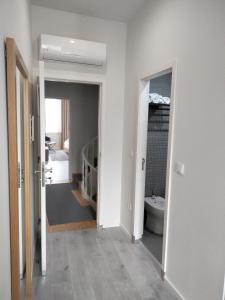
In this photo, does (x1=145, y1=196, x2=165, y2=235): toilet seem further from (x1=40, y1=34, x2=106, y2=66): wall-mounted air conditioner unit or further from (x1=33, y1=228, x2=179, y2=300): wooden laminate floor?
(x1=40, y1=34, x2=106, y2=66): wall-mounted air conditioner unit

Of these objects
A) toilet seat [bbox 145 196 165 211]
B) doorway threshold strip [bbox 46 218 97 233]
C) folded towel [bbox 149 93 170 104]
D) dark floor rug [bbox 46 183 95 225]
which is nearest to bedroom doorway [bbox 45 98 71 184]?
dark floor rug [bbox 46 183 95 225]

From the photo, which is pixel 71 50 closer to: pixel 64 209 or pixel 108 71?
pixel 108 71

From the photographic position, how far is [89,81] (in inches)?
118

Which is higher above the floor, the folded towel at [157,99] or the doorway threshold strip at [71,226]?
the folded towel at [157,99]

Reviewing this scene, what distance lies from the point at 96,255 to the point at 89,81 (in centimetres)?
219

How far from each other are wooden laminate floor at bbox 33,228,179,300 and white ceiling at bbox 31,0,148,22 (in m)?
2.91

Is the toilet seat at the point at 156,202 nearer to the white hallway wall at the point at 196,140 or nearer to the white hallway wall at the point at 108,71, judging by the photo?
→ the white hallway wall at the point at 108,71

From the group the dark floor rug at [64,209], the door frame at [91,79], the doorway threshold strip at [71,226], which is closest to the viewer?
the door frame at [91,79]

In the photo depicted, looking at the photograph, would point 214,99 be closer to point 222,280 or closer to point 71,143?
point 222,280

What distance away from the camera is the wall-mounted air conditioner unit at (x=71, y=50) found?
103 inches

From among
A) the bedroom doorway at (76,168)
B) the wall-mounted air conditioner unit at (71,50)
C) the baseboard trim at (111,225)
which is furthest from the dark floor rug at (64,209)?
the wall-mounted air conditioner unit at (71,50)

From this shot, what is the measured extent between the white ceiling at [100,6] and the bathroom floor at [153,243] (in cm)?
292

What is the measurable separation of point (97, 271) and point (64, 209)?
69.7 inches

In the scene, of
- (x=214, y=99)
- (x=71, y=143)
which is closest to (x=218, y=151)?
(x=214, y=99)
